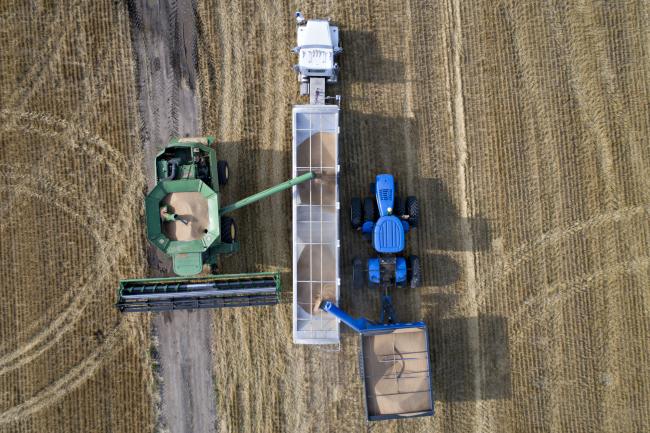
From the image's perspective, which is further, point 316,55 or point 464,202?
point 464,202

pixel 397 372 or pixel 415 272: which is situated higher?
pixel 415 272

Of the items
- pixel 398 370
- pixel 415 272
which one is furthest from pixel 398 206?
pixel 398 370

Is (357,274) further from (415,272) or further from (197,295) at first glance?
(197,295)

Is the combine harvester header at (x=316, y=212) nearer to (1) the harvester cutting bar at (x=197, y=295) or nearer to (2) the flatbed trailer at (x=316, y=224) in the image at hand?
(2) the flatbed trailer at (x=316, y=224)

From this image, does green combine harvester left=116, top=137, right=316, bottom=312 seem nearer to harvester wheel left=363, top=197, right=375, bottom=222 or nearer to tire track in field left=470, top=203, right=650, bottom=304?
harvester wheel left=363, top=197, right=375, bottom=222

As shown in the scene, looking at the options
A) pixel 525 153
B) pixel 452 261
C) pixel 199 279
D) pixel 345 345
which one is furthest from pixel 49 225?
pixel 525 153
